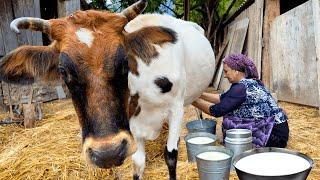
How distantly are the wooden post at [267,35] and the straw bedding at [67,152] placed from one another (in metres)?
1.86

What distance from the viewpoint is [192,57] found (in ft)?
12.9

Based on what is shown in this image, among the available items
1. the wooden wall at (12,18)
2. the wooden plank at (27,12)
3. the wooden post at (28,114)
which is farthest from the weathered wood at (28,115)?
the wooden plank at (27,12)

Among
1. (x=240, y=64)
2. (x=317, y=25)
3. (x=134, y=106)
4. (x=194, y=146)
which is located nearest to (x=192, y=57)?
(x=240, y=64)

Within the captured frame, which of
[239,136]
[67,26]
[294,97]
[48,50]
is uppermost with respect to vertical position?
[67,26]

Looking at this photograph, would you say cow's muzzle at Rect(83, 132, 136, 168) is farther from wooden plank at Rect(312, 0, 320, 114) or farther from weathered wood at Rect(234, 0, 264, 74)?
weathered wood at Rect(234, 0, 264, 74)

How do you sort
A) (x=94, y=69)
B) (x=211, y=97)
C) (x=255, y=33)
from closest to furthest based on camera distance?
(x=94, y=69) → (x=211, y=97) → (x=255, y=33)

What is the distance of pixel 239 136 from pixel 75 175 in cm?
158

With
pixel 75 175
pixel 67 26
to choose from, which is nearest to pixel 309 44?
pixel 75 175

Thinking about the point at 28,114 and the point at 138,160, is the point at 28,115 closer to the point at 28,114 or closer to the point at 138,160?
the point at 28,114

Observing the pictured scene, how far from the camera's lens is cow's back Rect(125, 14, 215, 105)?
3711 mm

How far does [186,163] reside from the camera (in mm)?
3904

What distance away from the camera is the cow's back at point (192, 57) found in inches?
146

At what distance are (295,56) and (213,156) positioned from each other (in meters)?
4.12

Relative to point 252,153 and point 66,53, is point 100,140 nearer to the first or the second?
point 66,53
